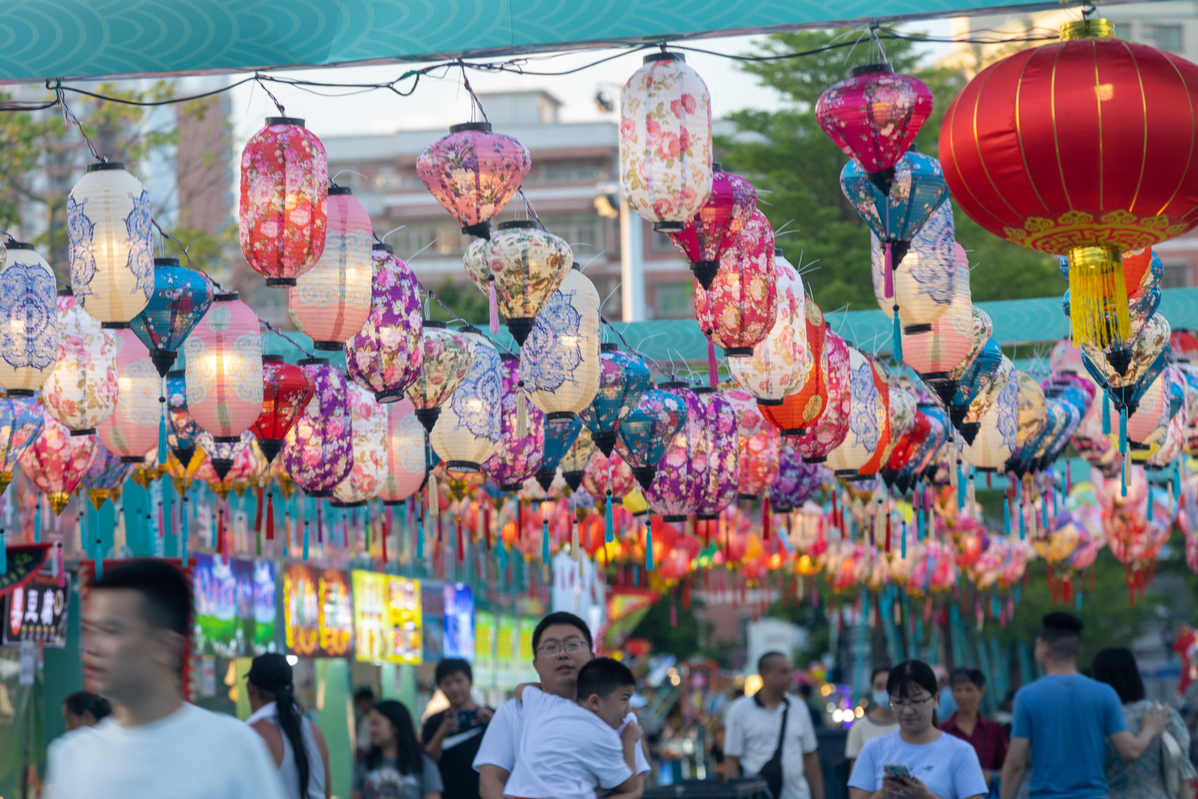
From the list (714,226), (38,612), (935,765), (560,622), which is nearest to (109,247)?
(560,622)

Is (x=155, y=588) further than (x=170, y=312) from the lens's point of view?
No

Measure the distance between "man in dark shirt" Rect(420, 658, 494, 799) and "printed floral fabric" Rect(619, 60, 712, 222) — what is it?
334 centimetres

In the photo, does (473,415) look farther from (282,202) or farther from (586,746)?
(586,746)

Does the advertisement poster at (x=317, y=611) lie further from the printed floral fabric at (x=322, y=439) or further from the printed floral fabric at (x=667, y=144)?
the printed floral fabric at (x=667, y=144)

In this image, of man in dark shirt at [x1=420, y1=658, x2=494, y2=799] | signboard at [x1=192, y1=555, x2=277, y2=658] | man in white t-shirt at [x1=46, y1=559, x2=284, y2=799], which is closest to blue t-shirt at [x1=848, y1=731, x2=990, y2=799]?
man in dark shirt at [x1=420, y1=658, x2=494, y2=799]

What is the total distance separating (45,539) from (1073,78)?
28.7 ft

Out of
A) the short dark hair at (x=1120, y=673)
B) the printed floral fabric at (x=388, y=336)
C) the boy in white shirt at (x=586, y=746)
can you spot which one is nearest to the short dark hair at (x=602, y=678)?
the boy in white shirt at (x=586, y=746)

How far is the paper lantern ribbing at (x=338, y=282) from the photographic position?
600cm

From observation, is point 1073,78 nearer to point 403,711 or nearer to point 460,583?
point 403,711

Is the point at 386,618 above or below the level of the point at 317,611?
below

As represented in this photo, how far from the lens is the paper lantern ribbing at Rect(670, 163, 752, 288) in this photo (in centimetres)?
591

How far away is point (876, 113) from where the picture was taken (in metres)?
5.34

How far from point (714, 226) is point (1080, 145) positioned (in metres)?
1.91

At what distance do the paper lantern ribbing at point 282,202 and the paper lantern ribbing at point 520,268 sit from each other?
2.28ft
